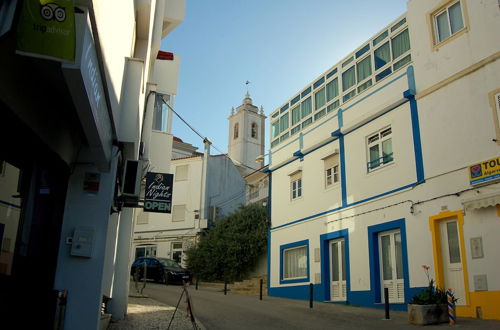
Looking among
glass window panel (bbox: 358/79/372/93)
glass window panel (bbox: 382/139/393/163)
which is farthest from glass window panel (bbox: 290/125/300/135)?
glass window panel (bbox: 382/139/393/163)

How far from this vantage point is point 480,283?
11906 mm

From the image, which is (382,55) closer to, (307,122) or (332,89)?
(332,89)

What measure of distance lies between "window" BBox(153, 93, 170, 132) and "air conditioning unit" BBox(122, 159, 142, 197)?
6.33 m

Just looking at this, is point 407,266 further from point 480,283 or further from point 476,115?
point 476,115

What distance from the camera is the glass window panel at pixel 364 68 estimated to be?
17.6 m

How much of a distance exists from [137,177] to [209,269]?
20.2 metres

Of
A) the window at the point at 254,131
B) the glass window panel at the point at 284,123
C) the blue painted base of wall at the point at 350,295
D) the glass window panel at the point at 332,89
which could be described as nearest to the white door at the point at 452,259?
the blue painted base of wall at the point at 350,295

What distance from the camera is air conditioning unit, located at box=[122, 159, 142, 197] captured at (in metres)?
9.55

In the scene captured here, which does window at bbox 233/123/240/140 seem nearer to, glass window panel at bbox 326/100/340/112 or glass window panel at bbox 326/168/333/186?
glass window panel at bbox 326/100/340/112

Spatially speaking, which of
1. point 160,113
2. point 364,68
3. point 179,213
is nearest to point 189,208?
point 179,213

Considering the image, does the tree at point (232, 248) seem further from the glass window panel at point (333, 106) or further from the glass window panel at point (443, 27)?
the glass window panel at point (443, 27)

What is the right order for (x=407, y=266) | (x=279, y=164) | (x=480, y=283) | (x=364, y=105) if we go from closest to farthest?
(x=480, y=283)
(x=407, y=266)
(x=364, y=105)
(x=279, y=164)

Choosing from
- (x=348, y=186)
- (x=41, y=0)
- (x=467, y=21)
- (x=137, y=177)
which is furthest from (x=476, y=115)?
(x=41, y=0)

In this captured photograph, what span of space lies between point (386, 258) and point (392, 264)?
15.5 inches
